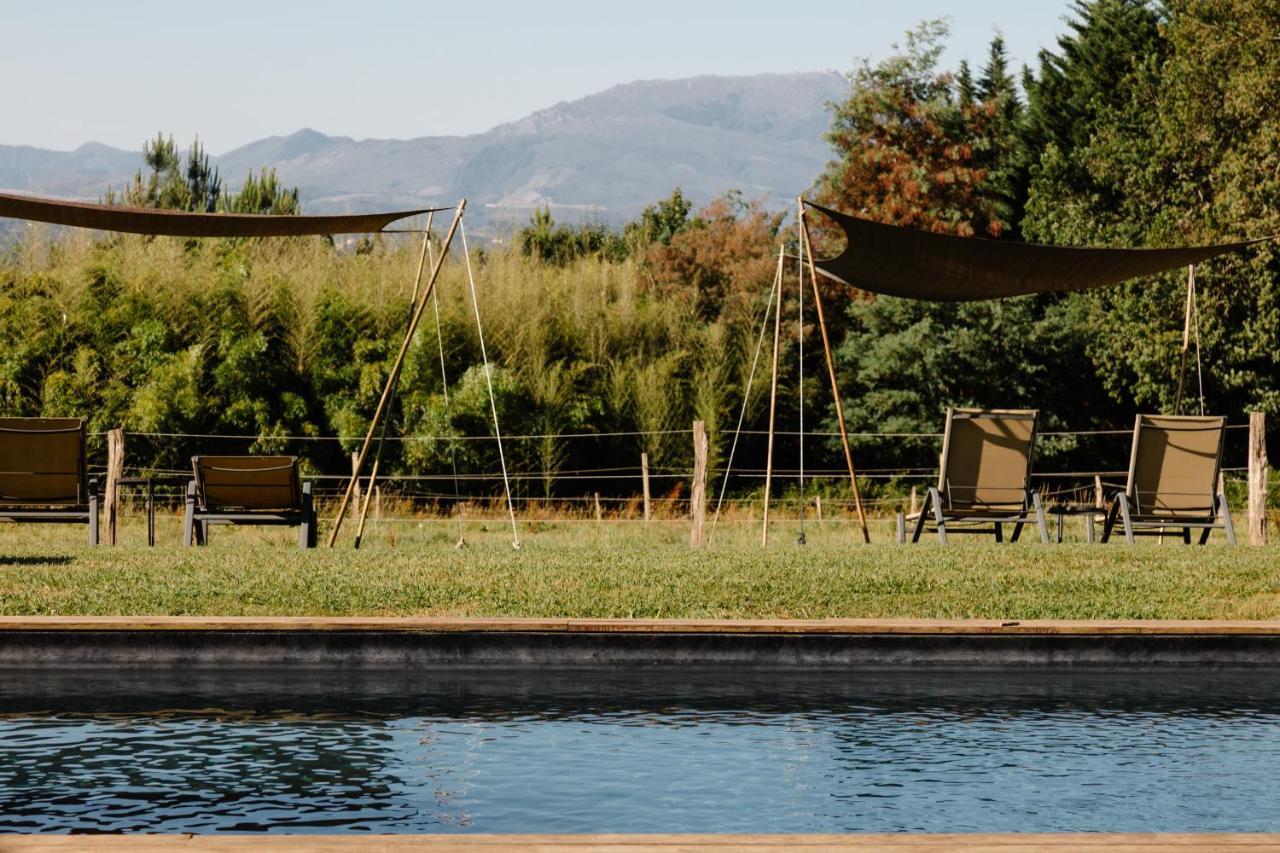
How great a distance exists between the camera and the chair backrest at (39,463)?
340 inches

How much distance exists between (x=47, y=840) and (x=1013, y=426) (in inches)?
297

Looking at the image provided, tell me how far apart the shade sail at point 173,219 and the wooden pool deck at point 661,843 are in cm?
604

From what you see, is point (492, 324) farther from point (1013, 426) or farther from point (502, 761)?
point (502, 761)

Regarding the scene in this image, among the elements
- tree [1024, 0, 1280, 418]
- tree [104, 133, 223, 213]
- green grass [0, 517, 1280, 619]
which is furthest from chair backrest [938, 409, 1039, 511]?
tree [104, 133, 223, 213]

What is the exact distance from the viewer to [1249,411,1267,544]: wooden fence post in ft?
33.3

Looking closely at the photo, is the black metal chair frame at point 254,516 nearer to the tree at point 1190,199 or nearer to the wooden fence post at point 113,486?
the wooden fence post at point 113,486

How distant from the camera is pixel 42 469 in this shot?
867cm

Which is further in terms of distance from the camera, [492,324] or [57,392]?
[492,324]

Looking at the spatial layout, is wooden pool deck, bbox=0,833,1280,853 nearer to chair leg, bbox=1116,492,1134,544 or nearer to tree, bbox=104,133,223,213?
chair leg, bbox=1116,492,1134,544

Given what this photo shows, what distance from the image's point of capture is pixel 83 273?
583 inches

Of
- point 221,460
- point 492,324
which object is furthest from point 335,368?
point 221,460

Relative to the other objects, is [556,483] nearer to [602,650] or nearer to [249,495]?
[249,495]

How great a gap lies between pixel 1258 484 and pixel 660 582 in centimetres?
511

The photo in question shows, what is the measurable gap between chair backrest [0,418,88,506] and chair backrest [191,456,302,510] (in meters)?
0.67
